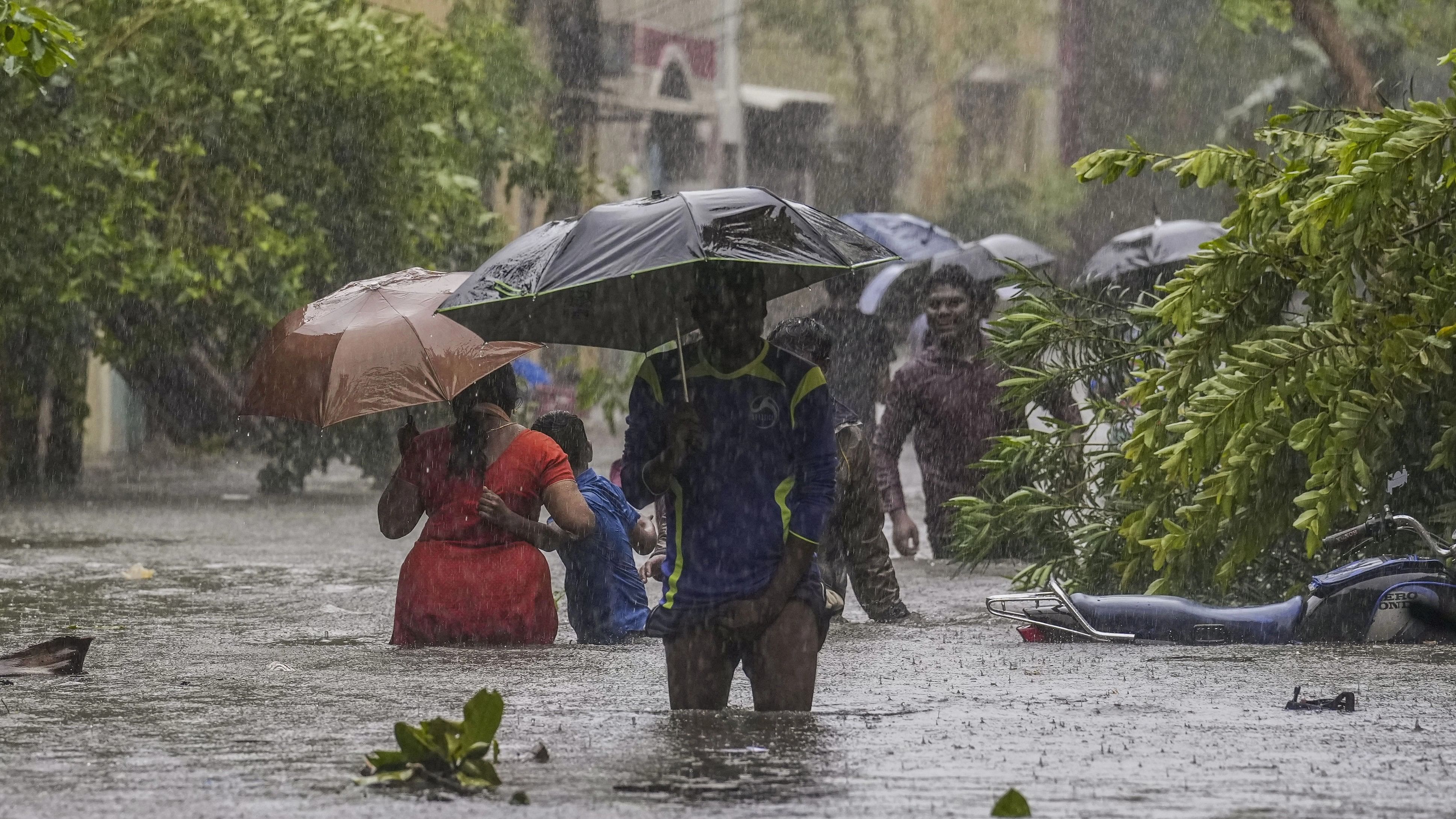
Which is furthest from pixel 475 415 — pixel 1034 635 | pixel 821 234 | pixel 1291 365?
pixel 1291 365

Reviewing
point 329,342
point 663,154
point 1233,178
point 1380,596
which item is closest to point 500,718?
point 329,342

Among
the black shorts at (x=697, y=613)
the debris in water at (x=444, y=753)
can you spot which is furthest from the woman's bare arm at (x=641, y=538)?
the debris in water at (x=444, y=753)

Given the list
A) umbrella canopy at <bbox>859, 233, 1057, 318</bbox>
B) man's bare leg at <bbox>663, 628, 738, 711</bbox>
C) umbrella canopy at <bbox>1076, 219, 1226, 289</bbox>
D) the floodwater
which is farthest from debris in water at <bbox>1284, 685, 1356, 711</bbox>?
umbrella canopy at <bbox>859, 233, 1057, 318</bbox>

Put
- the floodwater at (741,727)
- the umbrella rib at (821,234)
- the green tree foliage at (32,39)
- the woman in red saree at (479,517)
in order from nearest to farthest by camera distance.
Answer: the floodwater at (741,727) < the umbrella rib at (821,234) < the woman in red saree at (479,517) < the green tree foliage at (32,39)

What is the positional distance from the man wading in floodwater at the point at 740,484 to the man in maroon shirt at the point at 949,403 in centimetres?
594

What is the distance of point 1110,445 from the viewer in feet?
38.2

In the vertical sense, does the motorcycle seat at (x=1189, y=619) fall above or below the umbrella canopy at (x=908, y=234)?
below

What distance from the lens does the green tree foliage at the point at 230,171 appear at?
18844 millimetres

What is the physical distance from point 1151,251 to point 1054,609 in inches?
311

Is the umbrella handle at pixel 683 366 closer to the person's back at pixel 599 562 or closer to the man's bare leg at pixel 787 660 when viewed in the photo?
the man's bare leg at pixel 787 660

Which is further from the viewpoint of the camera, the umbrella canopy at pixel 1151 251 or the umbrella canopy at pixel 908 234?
the umbrella canopy at pixel 908 234

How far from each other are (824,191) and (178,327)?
37070 millimetres

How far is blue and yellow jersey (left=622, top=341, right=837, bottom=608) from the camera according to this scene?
6160 mm

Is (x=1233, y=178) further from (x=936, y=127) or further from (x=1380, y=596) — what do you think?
(x=936, y=127)
